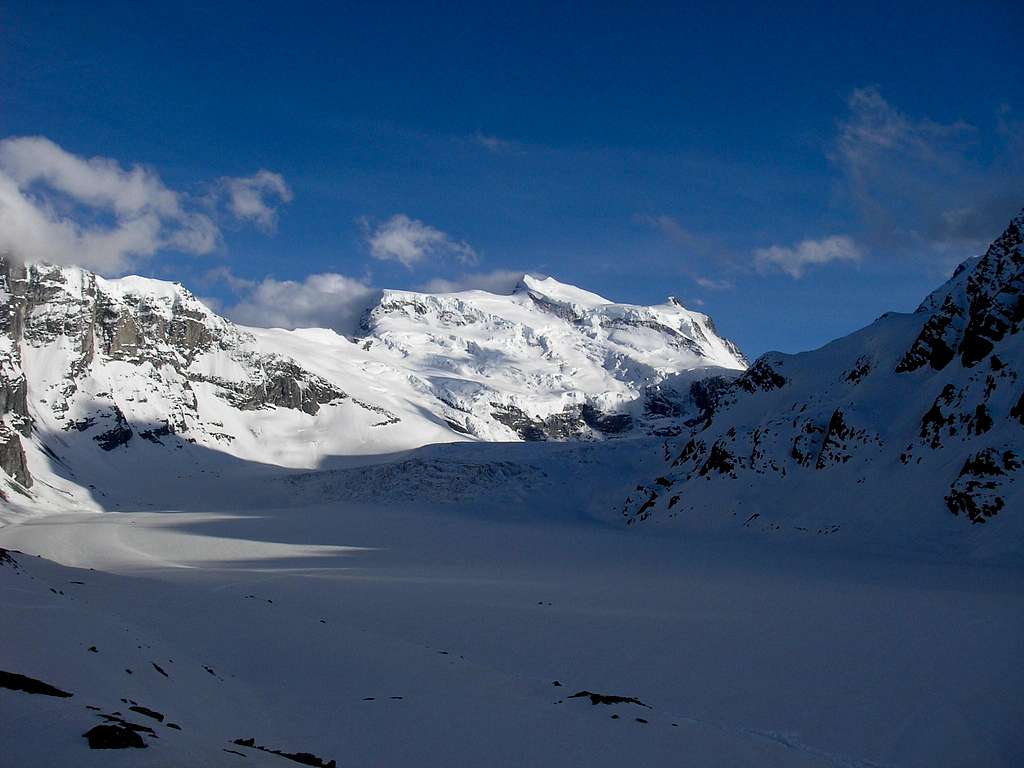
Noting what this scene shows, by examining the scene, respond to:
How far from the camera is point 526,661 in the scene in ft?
55.8

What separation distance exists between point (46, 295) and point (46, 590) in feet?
542

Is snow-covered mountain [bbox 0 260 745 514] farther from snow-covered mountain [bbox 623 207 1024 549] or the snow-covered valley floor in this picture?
the snow-covered valley floor

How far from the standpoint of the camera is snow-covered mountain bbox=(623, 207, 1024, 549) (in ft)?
127

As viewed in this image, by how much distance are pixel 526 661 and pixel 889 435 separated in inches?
1621

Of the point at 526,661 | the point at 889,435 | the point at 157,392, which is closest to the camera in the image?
the point at 526,661

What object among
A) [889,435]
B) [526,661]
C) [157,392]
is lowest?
[526,661]

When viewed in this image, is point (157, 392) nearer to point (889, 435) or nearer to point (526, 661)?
point (889, 435)

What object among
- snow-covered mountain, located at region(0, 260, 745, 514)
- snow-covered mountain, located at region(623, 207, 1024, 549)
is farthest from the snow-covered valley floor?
snow-covered mountain, located at region(0, 260, 745, 514)

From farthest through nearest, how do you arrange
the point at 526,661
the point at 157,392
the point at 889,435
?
the point at 157,392, the point at 889,435, the point at 526,661

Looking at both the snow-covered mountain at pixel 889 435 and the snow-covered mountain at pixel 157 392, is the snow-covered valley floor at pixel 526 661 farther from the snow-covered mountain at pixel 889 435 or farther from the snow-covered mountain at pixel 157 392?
the snow-covered mountain at pixel 157 392

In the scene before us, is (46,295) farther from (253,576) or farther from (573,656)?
(573,656)

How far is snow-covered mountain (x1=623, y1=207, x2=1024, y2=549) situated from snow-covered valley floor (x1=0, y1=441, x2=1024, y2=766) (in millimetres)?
6928

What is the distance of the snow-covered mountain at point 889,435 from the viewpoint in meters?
38.6

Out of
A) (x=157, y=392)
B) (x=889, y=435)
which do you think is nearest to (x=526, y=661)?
(x=889, y=435)
